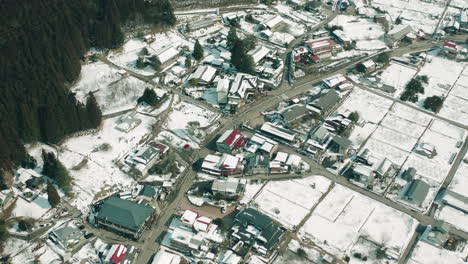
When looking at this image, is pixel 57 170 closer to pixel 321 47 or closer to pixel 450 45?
pixel 321 47

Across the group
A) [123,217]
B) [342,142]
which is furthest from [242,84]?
[123,217]

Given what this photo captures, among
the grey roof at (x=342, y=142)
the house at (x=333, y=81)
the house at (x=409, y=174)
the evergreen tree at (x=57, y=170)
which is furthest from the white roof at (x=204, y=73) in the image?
the house at (x=409, y=174)

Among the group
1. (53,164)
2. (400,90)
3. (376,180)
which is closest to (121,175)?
(53,164)

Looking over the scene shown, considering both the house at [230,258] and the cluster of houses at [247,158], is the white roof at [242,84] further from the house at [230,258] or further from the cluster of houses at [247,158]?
the house at [230,258]

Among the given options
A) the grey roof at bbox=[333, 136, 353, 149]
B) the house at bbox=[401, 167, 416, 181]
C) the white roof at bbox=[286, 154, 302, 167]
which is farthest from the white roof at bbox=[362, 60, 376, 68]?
the white roof at bbox=[286, 154, 302, 167]

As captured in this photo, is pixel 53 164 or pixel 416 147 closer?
pixel 53 164

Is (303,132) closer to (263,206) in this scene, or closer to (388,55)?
(263,206)
